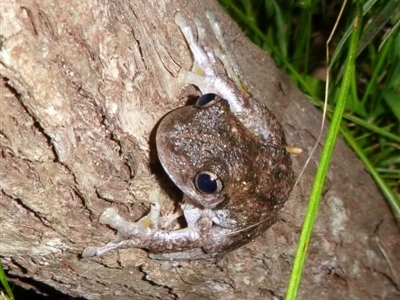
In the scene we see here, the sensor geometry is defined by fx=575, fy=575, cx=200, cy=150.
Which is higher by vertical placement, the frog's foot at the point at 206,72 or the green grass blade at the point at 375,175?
the frog's foot at the point at 206,72

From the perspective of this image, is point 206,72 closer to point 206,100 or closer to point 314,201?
point 206,100

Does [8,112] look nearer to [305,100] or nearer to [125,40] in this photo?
[125,40]

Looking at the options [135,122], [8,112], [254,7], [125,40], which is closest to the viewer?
[8,112]

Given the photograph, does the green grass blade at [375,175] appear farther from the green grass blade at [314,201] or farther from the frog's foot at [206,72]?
the green grass blade at [314,201]

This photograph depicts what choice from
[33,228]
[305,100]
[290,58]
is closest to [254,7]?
[290,58]

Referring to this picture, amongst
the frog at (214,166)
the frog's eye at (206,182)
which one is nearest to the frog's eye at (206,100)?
the frog at (214,166)

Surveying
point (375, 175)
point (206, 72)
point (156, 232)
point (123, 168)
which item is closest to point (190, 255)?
point (156, 232)
